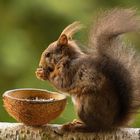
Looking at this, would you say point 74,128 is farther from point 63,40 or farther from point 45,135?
point 63,40

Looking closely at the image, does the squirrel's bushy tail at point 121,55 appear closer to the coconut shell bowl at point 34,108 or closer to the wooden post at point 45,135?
the wooden post at point 45,135

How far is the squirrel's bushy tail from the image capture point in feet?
7.05

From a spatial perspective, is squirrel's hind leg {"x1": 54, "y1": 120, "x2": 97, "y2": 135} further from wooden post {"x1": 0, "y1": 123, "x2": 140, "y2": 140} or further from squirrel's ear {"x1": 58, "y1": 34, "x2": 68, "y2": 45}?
squirrel's ear {"x1": 58, "y1": 34, "x2": 68, "y2": 45}

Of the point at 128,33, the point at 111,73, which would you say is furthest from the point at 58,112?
the point at 128,33

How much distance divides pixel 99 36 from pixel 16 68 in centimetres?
151

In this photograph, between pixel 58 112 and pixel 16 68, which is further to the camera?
pixel 16 68

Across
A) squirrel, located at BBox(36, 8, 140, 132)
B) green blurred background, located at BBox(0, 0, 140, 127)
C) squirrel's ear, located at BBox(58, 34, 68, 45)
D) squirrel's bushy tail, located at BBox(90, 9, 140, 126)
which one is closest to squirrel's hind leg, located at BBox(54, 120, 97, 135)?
squirrel, located at BBox(36, 8, 140, 132)

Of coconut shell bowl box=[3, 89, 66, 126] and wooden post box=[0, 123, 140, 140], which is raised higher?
coconut shell bowl box=[3, 89, 66, 126]

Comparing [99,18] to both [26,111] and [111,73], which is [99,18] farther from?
[26,111]

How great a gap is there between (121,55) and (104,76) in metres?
0.10

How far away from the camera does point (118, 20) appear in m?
2.16

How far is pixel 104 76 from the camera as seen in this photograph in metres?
2.14

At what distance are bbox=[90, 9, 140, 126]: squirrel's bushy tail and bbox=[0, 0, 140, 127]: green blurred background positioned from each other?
1326 mm

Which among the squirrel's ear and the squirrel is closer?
the squirrel
